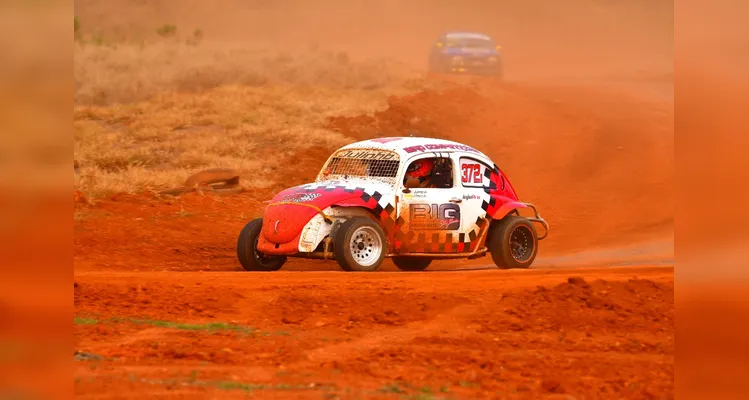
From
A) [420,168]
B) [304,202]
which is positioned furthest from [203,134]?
[304,202]

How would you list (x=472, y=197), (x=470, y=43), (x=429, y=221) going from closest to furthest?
(x=429, y=221)
(x=472, y=197)
(x=470, y=43)

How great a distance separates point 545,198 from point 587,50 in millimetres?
38938

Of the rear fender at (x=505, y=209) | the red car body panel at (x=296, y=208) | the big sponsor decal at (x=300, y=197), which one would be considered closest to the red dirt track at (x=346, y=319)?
the red car body panel at (x=296, y=208)

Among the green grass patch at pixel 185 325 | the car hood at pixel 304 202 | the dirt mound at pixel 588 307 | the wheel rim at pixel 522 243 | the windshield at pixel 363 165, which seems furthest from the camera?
the wheel rim at pixel 522 243

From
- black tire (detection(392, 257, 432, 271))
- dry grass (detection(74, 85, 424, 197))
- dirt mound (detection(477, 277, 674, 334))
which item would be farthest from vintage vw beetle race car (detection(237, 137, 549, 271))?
dry grass (detection(74, 85, 424, 197))

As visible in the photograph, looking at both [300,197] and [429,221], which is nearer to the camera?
[300,197]

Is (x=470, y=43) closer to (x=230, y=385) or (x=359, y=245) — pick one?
(x=359, y=245)

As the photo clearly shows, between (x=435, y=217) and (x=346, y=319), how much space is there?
406cm

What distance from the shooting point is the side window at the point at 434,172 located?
16.6m

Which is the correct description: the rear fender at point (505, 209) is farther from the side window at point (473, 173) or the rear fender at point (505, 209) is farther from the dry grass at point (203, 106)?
the dry grass at point (203, 106)

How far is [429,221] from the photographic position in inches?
632

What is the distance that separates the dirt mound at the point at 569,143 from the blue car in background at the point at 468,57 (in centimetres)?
348

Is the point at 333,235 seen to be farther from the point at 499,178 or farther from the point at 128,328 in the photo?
the point at 128,328
